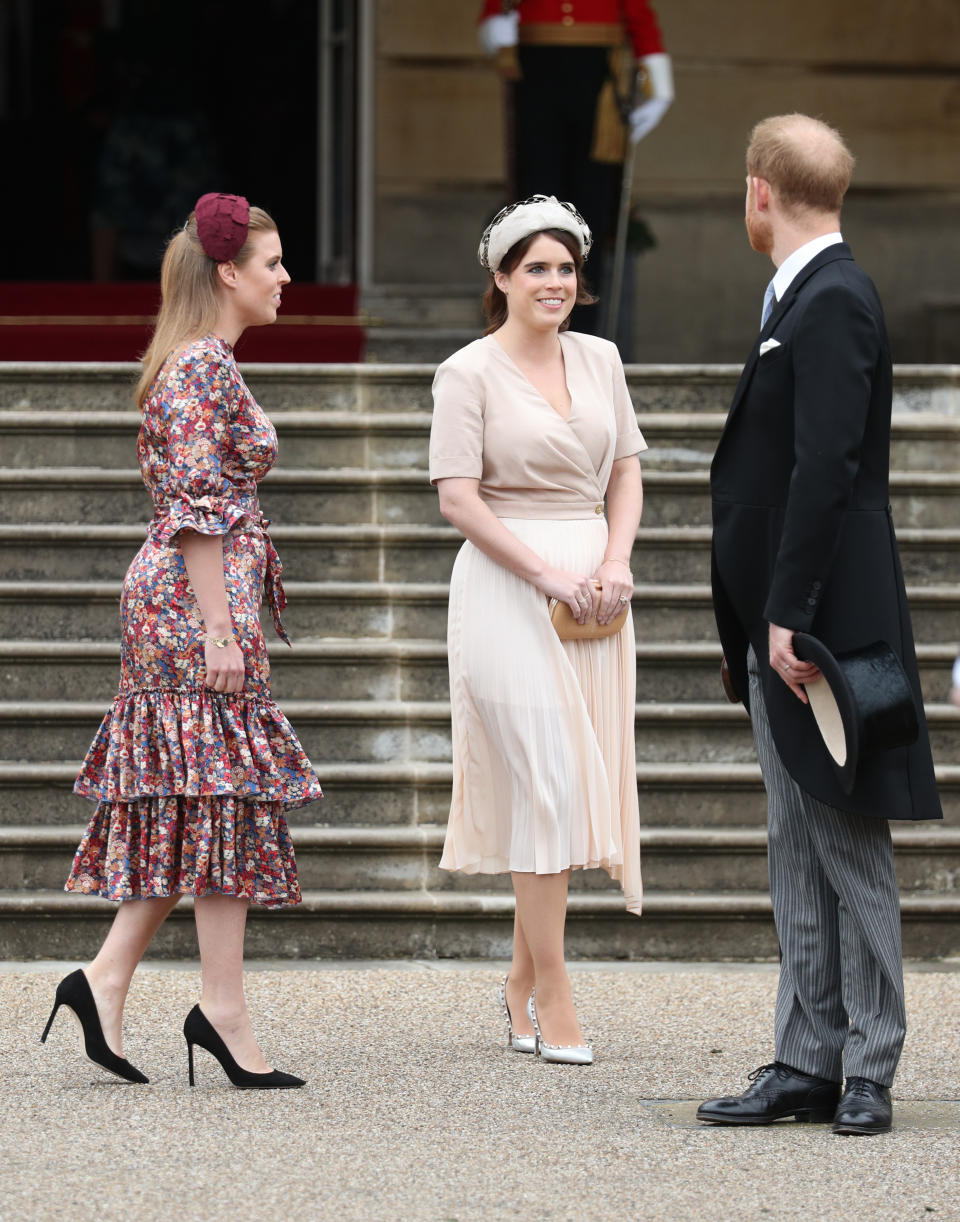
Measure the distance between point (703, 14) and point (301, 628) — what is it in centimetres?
551

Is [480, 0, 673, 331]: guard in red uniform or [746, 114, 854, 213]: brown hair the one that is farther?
[480, 0, 673, 331]: guard in red uniform

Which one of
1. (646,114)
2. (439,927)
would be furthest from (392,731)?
(646,114)

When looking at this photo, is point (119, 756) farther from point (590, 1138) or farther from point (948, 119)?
point (948, 119)

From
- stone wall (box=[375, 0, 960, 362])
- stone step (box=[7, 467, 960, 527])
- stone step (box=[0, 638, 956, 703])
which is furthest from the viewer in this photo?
stone wall (box=[375, 0, 960, 362])

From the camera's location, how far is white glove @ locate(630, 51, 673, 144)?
8008 mm

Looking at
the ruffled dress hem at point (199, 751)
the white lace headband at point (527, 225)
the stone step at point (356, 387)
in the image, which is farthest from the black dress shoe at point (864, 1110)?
the stone step at point (356, 387)

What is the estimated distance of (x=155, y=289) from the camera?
10266mm

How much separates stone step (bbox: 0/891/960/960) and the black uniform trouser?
3086mm

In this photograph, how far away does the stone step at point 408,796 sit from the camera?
6.02 metres

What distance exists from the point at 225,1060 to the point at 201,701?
758mm

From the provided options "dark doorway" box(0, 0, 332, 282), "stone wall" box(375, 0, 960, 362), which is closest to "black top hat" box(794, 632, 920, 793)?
"stone wall" box(375, 0, 960, 362)

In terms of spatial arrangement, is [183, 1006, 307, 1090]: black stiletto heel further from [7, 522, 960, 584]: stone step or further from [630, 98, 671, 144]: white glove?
[630, 98, 671, 144]: white glove

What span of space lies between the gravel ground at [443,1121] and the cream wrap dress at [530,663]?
467 mm

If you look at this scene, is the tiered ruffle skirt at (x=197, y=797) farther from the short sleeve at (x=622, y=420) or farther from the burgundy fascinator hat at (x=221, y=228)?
the short sleeve at (x=622, y=420)
